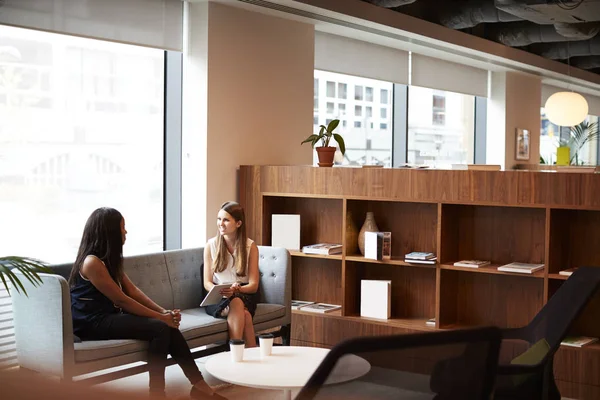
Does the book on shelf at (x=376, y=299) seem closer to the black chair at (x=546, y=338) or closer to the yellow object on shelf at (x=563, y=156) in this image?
the black chair at (x=546, y=338)

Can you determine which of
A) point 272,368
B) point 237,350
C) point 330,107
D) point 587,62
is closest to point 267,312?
point 237,350

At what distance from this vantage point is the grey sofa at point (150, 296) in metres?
3.59

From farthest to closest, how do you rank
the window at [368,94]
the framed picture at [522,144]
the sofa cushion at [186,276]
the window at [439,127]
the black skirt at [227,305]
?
the framed picture at [522,144] → the window at [439,127] → the window at [368,94] → the sofa cushion at [186,276] → the black skirt at [227,305]

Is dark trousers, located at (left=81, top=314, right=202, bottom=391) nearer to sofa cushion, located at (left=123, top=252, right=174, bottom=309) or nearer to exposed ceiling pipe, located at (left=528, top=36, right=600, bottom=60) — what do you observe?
sofa cushion, located at (left=123, top=252, right=174, bottom=309)

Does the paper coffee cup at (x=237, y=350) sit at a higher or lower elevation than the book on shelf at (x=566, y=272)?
lower

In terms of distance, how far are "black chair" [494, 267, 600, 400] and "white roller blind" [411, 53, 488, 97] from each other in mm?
5210

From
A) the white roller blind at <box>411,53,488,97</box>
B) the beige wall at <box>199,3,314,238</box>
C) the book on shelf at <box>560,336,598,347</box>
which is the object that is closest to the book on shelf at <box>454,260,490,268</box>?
the book on shelf at <box>560,336,598,347</box>

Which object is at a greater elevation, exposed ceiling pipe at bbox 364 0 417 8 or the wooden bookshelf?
exposed ceiling pipe at bbox 364 0 417 8

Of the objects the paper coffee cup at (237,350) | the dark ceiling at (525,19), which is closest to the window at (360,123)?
the dark ceiling at (525,19)

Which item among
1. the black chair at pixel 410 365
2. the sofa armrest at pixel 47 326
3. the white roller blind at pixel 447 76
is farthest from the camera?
the white roller blind at pixel 447 76

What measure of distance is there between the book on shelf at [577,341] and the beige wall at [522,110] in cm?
544

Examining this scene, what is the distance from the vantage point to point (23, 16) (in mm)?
4379

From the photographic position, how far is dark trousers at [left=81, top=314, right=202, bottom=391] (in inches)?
151

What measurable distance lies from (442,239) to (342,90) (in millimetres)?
3181
